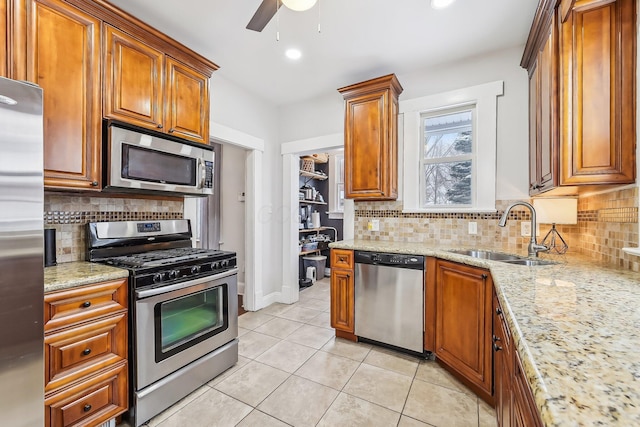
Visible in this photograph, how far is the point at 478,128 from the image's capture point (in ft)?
8.75

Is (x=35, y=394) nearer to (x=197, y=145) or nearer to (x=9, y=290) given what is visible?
(x=9, y=290)

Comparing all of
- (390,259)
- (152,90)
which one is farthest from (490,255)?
(152,90)

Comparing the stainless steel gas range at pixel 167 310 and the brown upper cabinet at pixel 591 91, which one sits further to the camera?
the stainless steel gas range at pixel 167 310

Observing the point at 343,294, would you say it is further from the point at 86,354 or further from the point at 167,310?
the point at 86,354

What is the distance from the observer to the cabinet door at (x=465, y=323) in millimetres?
1813

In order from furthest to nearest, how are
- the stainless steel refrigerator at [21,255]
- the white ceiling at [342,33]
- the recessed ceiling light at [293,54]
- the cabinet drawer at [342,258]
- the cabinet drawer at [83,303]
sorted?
the cabinet drawer at [342,258] → the recessed ceiling light at [293,54] → the white ceiling at [342,33] → the cabinet drawer at [83,303] → the stainless steel refrigerator at [21,255]

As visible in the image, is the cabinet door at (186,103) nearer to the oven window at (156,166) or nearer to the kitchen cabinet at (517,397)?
the oven window at (156,166)

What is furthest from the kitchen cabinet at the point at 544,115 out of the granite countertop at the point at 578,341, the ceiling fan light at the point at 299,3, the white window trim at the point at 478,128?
the ceiling fan light at the point at 299,3

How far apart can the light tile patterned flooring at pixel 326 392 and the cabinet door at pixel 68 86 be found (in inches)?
61.5

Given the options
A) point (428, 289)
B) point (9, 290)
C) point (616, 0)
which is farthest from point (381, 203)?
point (9, 290)

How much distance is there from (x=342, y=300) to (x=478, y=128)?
205 centimetres

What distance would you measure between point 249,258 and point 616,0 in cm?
355

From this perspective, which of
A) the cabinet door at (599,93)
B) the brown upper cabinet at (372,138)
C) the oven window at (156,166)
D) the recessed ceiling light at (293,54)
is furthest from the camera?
the brown upper cabinet at (372,138)

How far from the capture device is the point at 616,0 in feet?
4.83
